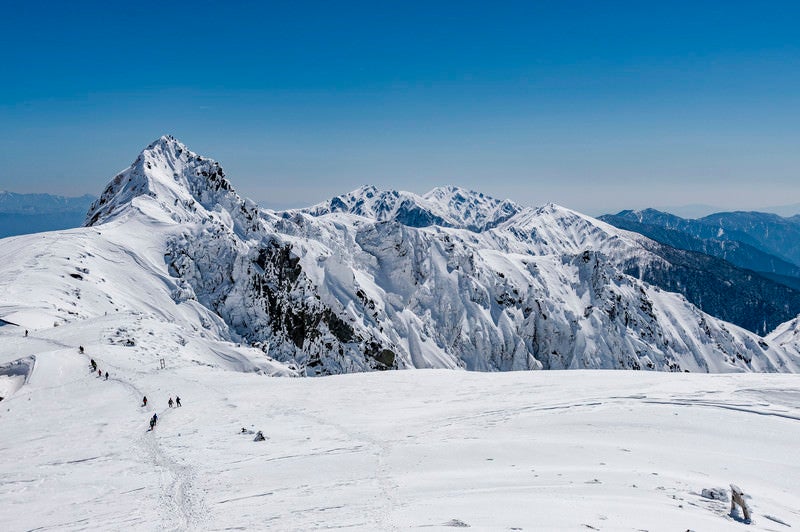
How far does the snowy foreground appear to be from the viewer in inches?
613

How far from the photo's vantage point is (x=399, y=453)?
22.1m

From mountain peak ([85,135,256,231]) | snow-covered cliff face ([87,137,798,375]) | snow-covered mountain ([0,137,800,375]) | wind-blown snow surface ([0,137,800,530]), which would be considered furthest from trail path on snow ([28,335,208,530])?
mountain peak ([85,135,256,231])

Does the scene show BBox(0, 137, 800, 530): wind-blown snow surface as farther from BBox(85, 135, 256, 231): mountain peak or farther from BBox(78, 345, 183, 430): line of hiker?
BBox(85, 135, 256, 231): mountain peak

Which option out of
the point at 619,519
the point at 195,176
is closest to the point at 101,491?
the point at 619,519

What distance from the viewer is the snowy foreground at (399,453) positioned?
15582 millimetres

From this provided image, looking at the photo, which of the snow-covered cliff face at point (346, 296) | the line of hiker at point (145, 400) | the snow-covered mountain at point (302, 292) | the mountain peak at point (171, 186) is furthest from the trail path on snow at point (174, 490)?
the mountain peak at point (171, 186)

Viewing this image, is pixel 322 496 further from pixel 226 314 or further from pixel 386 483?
pixel 226 314

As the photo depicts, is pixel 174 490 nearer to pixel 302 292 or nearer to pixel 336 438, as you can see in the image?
pixel 336 438

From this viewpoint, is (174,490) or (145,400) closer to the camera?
(174,490)

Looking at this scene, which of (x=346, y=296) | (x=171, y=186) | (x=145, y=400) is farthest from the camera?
(x=346, y=296)

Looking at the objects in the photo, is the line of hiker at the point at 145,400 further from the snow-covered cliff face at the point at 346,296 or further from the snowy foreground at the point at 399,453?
the snow-covered cliff face at the point at 346,296

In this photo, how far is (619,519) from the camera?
13859 millimetres

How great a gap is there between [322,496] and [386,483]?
99.1 inches

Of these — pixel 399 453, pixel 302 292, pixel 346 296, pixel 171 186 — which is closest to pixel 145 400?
pixel 399 453
